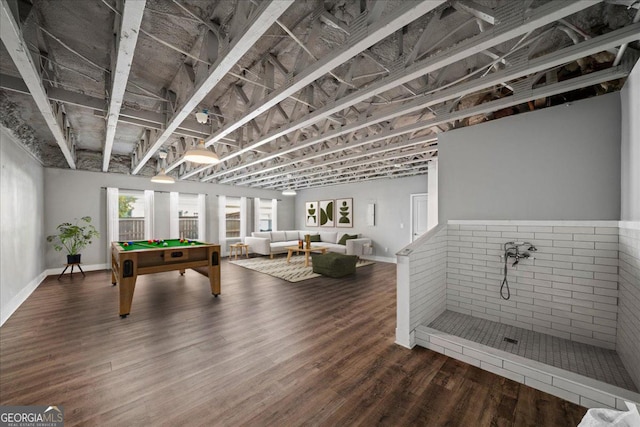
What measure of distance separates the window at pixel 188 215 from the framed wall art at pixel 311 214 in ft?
14.0

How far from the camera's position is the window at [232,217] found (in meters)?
9.26

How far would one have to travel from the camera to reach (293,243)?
354 inches

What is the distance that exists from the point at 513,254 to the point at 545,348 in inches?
38.7

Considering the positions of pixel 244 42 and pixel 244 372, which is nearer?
pixel 244 42

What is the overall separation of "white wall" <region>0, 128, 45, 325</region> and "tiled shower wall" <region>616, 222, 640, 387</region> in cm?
677

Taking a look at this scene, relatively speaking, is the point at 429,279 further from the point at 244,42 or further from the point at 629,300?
the point at 244,42

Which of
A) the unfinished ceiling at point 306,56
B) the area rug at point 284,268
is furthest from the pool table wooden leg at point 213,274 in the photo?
the unfinished ceiling at point 306,56

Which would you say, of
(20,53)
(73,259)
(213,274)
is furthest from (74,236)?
(20,53)

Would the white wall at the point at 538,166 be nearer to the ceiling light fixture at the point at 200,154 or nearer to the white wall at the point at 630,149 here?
the white wall at the point at 630,149

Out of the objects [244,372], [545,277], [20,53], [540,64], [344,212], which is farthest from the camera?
[344,212]

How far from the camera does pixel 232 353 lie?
2.48 m

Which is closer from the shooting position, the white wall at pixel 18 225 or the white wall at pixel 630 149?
the white wall at pixel 630 149

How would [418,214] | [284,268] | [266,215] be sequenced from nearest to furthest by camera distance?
[284,268] → [418,214] → [266,215]

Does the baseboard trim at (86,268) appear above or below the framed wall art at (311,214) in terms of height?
below
